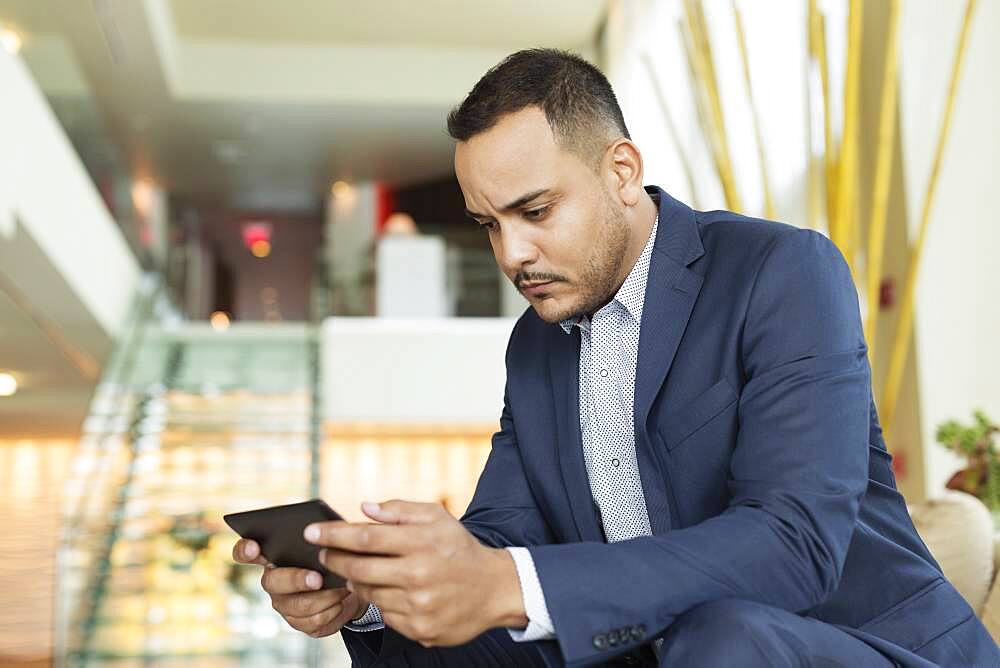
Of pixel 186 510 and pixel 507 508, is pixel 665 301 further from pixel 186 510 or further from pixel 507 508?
pixel 186 510

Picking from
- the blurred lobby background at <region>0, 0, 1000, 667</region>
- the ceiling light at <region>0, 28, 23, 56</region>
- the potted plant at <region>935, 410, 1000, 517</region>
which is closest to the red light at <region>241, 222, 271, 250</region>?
the blurred lobby background at <region>0, 0, 1000, 667</region>

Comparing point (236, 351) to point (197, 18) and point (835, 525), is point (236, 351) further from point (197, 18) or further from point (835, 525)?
point (835, 525)

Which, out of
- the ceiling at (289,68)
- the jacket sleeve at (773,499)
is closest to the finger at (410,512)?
the jacket sleeve at (773,499)

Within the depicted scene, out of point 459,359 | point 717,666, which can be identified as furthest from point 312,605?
point 459,359

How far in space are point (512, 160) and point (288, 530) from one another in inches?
21.3

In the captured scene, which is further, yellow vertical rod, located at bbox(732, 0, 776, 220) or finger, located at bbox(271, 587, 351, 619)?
yellow vertical rod, located at bbox(732, 0, 776, 220)

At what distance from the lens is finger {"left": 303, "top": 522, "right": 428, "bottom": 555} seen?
1153 millimetres

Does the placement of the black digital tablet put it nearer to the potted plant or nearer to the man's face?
the man's face

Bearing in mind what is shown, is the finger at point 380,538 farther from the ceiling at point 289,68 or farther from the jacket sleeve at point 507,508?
the ceiling at point 289,68

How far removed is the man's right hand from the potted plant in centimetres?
196

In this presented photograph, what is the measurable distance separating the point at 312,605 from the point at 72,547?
4.66m

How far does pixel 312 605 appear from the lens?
151 centimetres

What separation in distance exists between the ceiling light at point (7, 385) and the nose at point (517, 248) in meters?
9.50

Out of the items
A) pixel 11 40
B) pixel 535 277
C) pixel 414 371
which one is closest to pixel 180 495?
pixel 414 371
